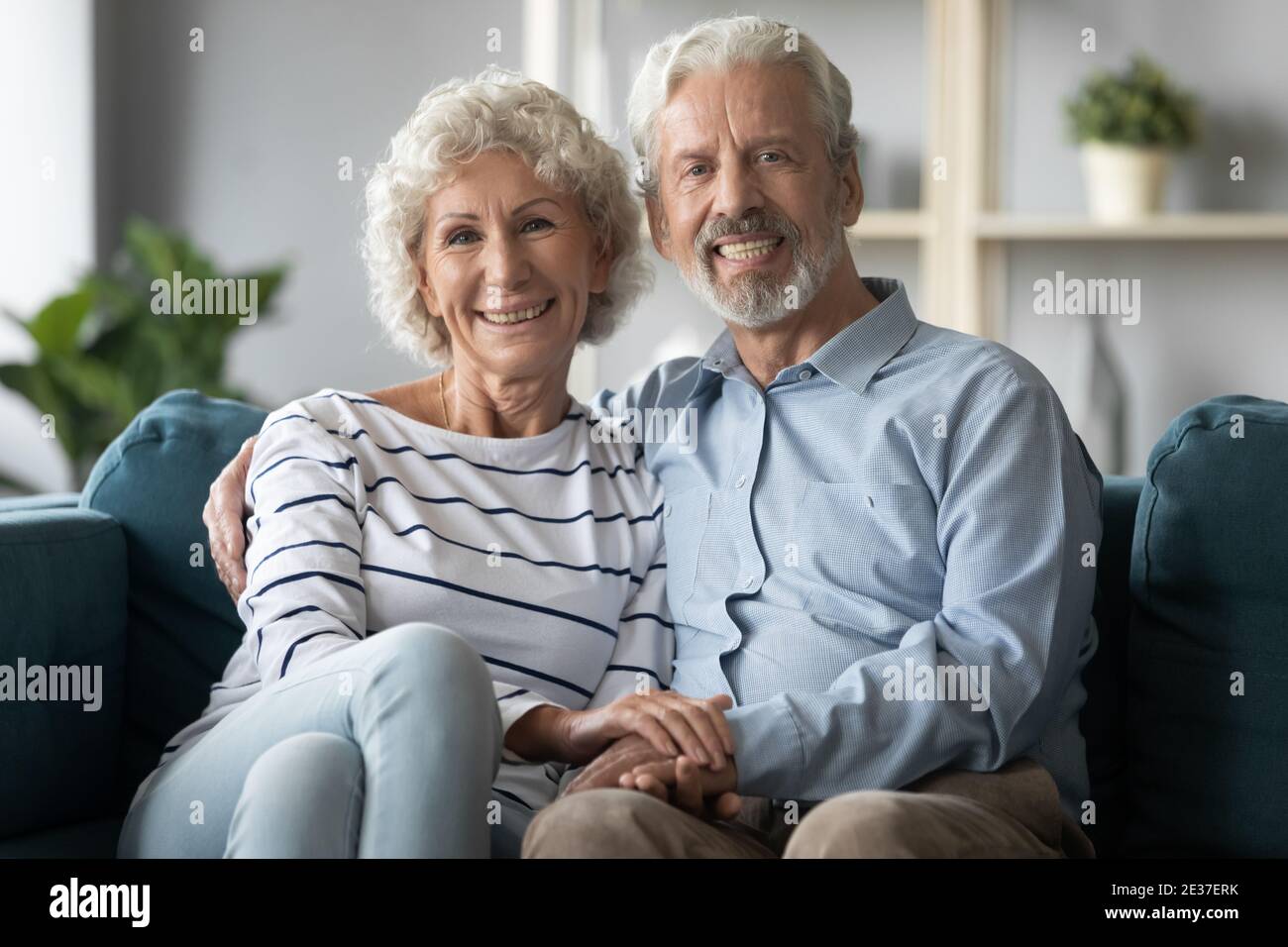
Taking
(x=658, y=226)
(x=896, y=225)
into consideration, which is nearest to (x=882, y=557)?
(x=658, y=226)

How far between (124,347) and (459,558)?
7.61ft

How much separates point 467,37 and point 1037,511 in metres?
3.05

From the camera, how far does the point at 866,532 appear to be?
1.54 m

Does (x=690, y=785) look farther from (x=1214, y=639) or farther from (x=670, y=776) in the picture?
(x=1214, y=639)

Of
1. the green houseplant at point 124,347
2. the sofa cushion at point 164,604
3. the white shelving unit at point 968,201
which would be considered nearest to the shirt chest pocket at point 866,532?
the sofa cushion at point 164,604

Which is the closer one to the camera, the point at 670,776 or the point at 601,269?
the point at 670,776

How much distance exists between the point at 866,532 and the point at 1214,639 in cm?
42

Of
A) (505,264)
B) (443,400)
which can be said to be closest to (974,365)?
(505,264)

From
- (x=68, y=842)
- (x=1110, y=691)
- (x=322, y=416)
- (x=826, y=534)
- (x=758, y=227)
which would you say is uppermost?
(x=758, y=227)

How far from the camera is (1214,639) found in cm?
154

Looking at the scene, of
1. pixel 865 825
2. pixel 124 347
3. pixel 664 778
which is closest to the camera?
pixel 865 825

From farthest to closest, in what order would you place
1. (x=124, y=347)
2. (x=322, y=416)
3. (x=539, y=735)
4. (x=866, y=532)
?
(x=124, y=347) < (x=322, y=416) < (x=866, y=532) < (x=539, y=735)

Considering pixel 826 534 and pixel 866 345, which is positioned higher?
pixel 866 345

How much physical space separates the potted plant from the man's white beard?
6.05 feet
